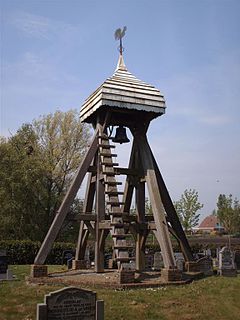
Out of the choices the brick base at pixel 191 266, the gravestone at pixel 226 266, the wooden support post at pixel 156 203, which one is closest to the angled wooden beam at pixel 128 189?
the wooden support post at pixel 156 203

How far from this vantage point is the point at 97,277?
42.4 feet

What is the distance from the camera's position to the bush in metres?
26.5

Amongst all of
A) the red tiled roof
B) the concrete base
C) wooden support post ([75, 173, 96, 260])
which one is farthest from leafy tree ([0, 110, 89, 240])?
the red tiled roof

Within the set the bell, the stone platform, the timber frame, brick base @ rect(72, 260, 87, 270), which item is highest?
the bell

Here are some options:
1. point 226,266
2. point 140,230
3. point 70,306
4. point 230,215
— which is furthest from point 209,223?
point 70,306

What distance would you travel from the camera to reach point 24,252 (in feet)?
88.0

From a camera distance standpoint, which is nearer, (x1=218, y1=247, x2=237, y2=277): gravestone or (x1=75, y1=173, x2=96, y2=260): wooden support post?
(x1=218, y1=247, x2=237, y2=277): gravestone

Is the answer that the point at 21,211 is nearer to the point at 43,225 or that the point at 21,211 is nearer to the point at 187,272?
the point at 43,225

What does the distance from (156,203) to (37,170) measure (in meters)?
20.2

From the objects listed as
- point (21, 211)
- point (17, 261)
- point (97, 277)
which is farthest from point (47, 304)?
point (21, 211)

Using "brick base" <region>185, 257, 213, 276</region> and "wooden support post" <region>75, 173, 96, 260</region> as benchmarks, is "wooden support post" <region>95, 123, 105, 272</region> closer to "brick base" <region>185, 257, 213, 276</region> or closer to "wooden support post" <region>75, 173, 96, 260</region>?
"wooden support post" <region>75, 173, 96, 260</region>

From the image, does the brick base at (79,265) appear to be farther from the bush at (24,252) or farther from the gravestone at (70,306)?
the bush at (24,252)

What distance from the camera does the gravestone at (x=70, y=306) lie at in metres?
6.25

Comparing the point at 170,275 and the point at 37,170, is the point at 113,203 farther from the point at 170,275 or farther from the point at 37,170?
the point at 37,170
